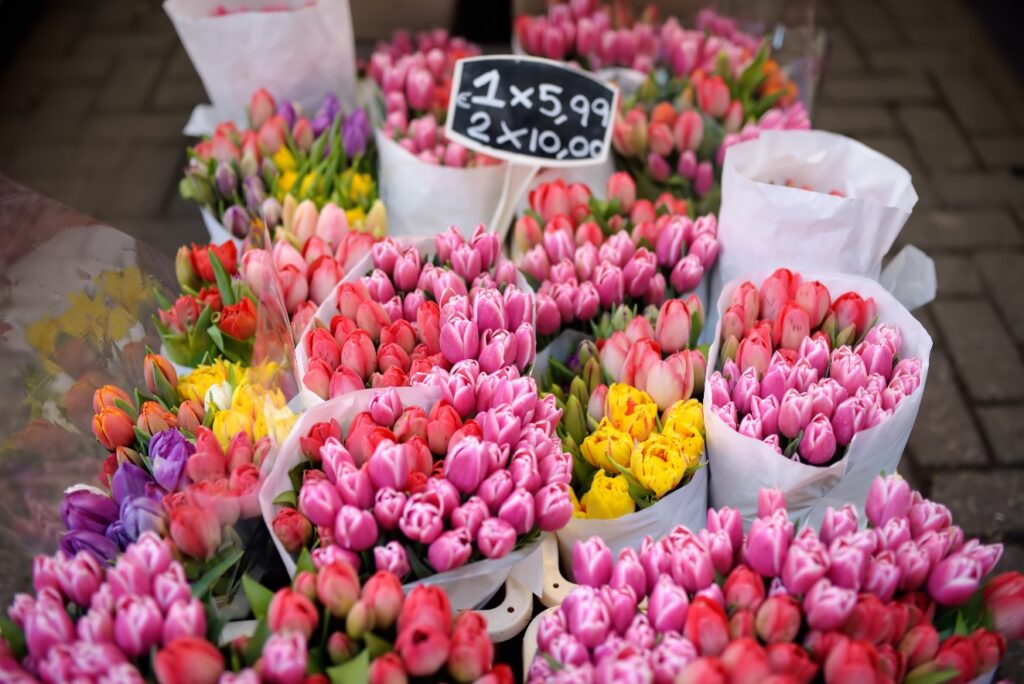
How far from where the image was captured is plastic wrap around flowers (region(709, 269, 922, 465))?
3.61ft

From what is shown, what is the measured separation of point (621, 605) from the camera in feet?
2.94

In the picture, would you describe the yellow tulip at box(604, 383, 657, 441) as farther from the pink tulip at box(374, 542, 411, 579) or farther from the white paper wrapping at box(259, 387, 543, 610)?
the pink tulip at box(374, 542, 411, 579)


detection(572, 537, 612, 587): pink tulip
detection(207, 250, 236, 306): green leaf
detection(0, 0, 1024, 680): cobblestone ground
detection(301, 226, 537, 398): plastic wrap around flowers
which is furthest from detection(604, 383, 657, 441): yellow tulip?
detection(0, 0, 1024, 680): cobblestone ground

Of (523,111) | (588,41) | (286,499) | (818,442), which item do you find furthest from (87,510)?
(588,41)

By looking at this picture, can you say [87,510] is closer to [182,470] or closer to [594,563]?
[182,470]

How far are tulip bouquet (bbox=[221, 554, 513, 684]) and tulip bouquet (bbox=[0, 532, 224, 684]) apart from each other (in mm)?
56

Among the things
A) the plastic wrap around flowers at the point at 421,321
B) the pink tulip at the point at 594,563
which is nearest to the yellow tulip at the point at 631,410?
the plastic wrap around flowers at the point at 421,321

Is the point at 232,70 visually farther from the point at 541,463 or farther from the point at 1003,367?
the point at 1003,367

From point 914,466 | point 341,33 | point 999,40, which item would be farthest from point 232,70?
point 999,40

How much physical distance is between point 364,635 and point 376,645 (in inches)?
0.7

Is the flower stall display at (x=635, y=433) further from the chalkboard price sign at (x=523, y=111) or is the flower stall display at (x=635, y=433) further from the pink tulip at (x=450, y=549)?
the chalkboard price sign at (x=523, y=111)

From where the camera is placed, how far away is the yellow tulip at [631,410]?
1154mm

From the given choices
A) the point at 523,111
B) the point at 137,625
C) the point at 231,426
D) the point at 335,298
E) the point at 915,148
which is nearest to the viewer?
the point at 137,625

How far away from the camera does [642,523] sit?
112 cm
